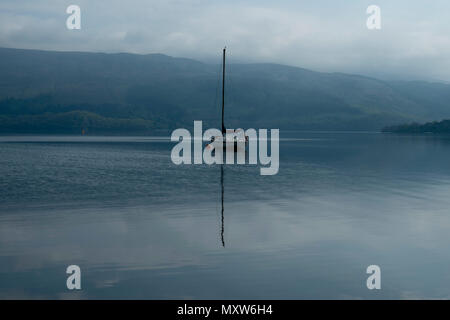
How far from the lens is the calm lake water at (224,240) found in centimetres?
1295

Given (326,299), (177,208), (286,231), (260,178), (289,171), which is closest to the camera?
(326,299)

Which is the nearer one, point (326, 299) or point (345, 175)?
point (326, 299)

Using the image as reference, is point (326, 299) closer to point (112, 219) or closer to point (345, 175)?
point (112, 219)

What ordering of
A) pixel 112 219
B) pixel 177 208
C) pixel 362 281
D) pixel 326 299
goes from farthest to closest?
pixel 177 208 < pixel 112 219 < pixel 362 281 < pixel 326 299

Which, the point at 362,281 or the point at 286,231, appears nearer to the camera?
the point at 362,281

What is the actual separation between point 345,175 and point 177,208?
2262cm

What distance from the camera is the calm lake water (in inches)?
510

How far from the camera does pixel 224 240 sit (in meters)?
18.0
